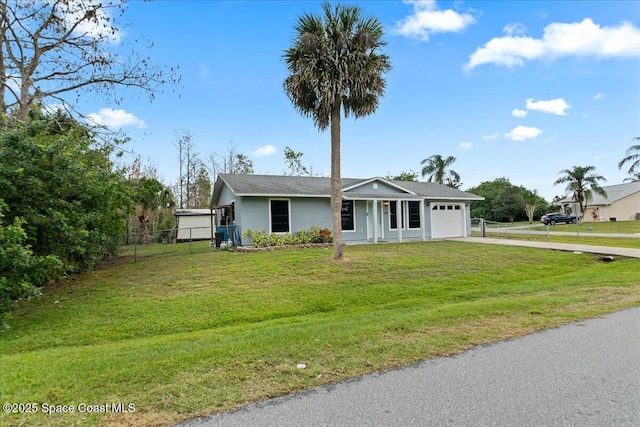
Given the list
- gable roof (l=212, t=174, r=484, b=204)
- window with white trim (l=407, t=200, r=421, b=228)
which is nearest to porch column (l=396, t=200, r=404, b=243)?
gable roof (l=212, t=174, r=484, b=204)

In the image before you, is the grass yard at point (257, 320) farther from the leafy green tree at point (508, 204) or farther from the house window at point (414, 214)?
the leafy green tree at point (508, 204)

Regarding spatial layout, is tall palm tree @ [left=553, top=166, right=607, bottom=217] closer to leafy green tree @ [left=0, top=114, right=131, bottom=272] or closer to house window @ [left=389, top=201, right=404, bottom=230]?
house window @ [left=389, top=201, right=404, bottom=230]

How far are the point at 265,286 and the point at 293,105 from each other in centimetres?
648

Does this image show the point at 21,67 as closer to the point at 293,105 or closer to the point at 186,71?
the point at 186,71

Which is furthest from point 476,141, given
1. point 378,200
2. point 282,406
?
point 282,406

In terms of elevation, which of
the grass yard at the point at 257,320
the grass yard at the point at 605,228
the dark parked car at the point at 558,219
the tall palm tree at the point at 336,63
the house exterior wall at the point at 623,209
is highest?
the tall palm tree at the point at 336,63

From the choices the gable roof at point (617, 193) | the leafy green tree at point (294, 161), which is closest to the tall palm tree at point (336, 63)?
the leafy green tree at point (294, 161)

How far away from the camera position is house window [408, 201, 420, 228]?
2044cm

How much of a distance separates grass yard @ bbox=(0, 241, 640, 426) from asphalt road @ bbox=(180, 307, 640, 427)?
0.86 ft

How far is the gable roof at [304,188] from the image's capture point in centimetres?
1655

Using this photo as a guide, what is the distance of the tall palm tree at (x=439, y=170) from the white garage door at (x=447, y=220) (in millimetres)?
15871

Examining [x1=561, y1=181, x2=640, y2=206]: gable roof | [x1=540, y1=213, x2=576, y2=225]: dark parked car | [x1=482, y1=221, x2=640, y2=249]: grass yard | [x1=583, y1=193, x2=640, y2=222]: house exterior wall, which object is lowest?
[x1=482, y1=221, x2=640, y2=249]: grass yard

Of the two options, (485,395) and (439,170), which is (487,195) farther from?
(485,395)

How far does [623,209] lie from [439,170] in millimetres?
24934
